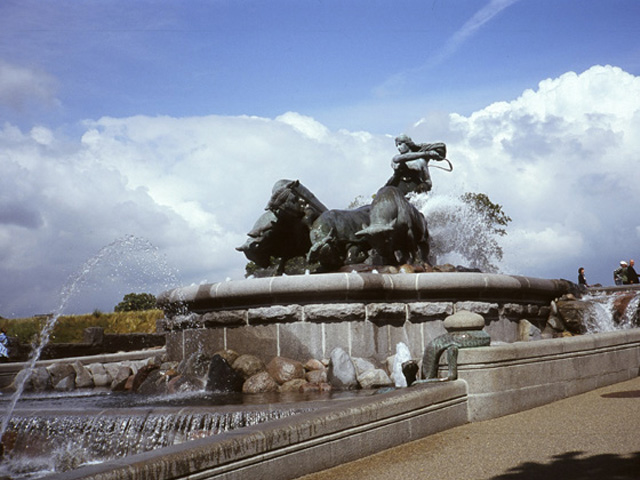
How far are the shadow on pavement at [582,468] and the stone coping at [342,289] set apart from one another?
572 centimetres

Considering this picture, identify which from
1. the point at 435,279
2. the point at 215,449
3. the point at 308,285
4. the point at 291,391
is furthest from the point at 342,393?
the point at 215,449

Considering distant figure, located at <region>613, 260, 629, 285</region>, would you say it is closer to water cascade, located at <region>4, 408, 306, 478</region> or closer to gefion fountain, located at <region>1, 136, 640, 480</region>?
gefion fountain, located at <region>1, 136, 640, 480</region>

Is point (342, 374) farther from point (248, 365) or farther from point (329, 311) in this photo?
point (248, 365)

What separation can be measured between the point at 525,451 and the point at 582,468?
71 centimetres

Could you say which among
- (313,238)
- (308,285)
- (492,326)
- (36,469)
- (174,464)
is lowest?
(36,469)

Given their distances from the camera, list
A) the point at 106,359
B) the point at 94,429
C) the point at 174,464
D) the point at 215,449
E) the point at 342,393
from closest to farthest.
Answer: the point at 174,464, the point at 215,449, the point at 94,429, the point at 342,393, the point at 106,359

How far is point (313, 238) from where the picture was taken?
13.2 meters

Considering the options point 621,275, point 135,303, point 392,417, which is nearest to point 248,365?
point 392,417

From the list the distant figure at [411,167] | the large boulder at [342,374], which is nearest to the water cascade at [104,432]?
the large boulder at [342,374]

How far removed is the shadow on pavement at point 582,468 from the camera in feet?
15.8

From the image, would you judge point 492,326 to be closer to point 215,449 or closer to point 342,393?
point 342,393

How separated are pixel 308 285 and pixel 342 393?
78.7 inches

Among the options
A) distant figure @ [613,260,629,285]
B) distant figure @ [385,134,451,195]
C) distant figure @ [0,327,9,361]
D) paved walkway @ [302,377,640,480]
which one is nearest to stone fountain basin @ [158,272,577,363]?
distant figure @ [385,134,451,195]

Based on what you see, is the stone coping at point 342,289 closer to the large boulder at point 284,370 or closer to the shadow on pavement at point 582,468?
the large boulder at point 284,370
